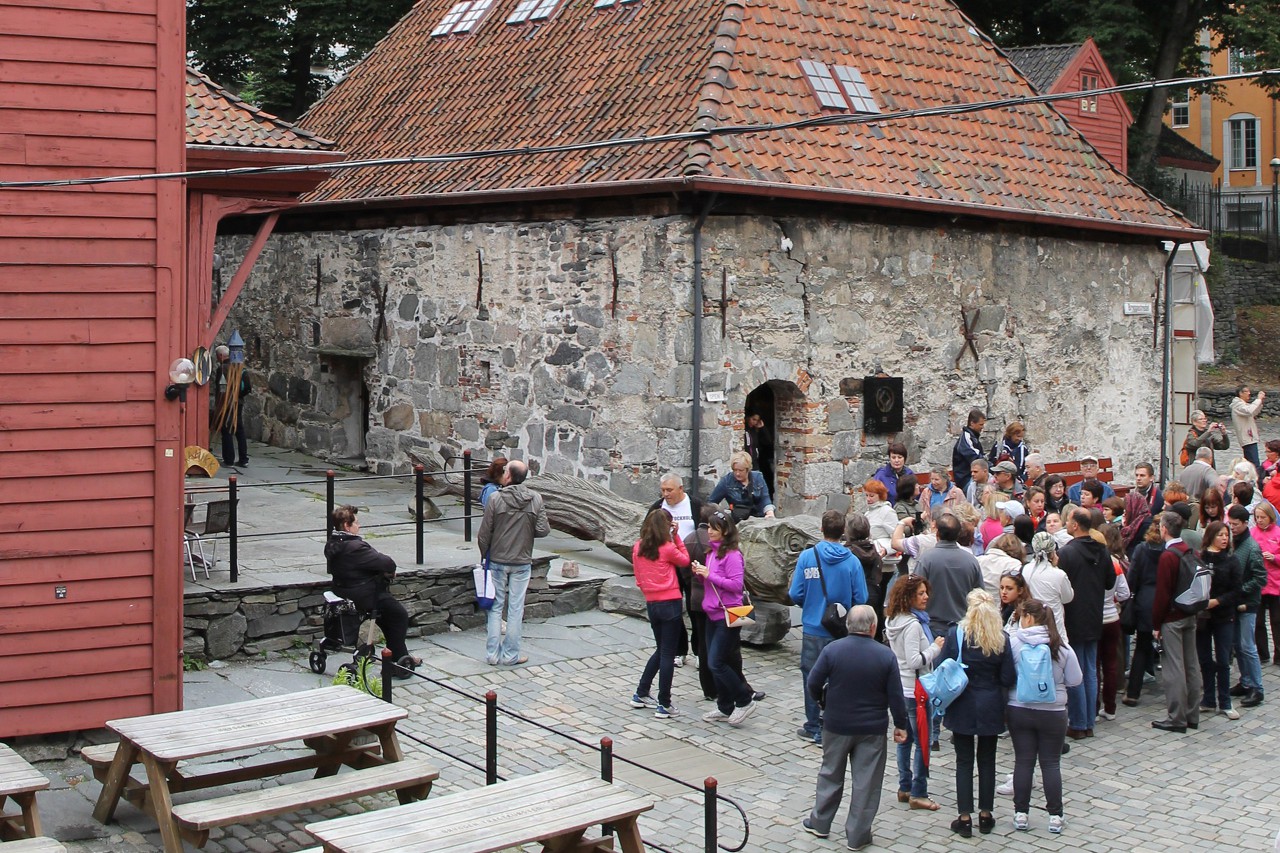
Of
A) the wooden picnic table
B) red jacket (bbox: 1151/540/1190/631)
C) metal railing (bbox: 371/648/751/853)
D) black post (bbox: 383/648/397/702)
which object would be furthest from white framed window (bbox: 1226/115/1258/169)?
the wooden picnic table

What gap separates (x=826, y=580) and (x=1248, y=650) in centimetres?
391

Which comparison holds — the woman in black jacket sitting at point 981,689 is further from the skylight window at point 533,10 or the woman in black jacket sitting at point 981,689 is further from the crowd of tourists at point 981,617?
the skylight window at point 533,10

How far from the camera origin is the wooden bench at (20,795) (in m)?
7.11

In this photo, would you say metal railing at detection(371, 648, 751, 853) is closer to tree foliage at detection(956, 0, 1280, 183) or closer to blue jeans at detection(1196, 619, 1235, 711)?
blue jeans at detection(1196, 619, 1235, 711)

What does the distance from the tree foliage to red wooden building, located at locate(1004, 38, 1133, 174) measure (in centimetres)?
64

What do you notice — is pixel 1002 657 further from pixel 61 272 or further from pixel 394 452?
pixel 394 452

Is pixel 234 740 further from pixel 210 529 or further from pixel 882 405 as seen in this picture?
pixel 882 405

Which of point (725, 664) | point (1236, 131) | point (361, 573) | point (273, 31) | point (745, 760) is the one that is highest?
point (1236, 131)

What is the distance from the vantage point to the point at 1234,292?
117 ft

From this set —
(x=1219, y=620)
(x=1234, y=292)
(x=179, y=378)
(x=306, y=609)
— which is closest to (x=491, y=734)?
(x=179, y=378)

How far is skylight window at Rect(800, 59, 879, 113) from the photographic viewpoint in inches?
630

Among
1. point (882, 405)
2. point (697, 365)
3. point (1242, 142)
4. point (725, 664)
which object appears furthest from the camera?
point (1242, 142)

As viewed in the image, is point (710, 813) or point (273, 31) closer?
point (710, 813)

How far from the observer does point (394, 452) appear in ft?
60.8
